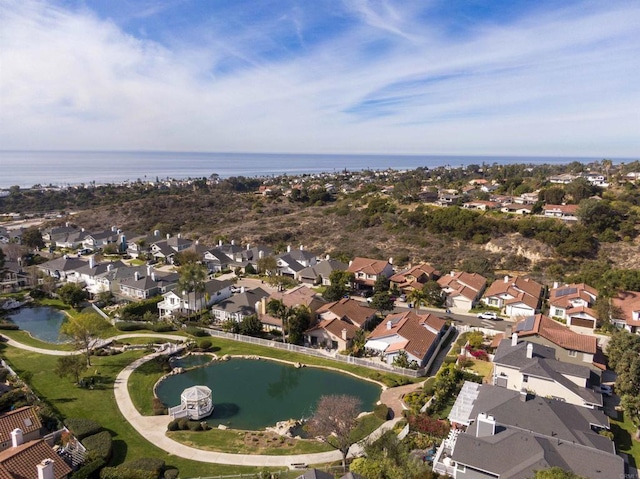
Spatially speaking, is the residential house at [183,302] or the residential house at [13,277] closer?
the residential house at [183,302]

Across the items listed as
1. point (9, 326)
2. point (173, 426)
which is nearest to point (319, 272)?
point (173, 426)

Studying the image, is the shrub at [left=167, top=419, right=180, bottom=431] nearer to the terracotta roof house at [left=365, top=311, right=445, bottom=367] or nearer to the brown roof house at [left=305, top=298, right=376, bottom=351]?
the brown roof house at [left=305, top=298, right=376, bottom=351]

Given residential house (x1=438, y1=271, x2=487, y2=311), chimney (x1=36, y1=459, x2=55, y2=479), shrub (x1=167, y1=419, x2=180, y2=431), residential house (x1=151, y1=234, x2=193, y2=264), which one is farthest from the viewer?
residential house (x1=151, y1=234, x2=193, y2=264)

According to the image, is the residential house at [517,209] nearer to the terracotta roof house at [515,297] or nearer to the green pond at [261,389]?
the terracotta roof house at [515,297]

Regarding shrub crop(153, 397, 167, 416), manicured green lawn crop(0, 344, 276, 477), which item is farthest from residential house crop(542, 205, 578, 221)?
manicured green lawn crop(0, 344, 276, 477)

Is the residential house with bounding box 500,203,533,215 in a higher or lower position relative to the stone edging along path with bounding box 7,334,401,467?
higher

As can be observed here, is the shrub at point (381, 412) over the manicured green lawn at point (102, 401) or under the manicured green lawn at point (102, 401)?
over

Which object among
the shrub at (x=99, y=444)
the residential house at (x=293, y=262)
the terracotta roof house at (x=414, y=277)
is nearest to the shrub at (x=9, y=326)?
the shrub at (x=99, y=444)
